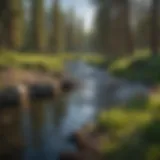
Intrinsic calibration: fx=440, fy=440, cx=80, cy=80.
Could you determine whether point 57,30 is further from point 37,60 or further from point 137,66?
point 137,66

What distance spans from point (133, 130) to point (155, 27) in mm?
392

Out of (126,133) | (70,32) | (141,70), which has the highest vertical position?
(70,32)

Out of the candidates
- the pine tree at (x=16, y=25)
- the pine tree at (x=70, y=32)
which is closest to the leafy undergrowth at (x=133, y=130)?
the pine tree at (x=70, y=32)

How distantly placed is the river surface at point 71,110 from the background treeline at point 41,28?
0.32ft

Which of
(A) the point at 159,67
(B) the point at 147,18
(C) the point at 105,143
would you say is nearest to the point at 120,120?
(C) the point at 105,143

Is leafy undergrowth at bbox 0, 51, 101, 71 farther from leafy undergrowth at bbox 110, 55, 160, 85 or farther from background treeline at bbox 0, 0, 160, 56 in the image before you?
leafy undergrowth at bbox 110, 55, 160, 85

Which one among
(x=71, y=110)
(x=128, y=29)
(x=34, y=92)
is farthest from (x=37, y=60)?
(x=128, y=29)

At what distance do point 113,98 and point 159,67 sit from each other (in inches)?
7.8

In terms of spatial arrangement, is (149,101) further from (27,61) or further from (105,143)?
(27,61)

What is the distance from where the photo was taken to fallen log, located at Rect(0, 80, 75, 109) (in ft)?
5.28

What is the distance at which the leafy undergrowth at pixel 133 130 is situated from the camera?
1.46m

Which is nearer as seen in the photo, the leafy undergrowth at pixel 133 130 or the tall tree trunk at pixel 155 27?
the leafy undergrowth at pixel 133 130

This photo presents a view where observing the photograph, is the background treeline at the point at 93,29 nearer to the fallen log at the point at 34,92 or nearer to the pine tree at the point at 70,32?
the pine tree at the point at 70,32

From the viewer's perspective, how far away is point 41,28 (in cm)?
166
